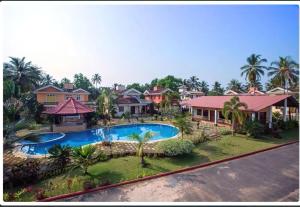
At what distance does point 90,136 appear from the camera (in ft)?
66.9

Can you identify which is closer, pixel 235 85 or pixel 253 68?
pixel 253 68

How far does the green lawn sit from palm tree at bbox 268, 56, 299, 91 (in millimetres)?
21820

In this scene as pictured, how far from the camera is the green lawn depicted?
9019 mm

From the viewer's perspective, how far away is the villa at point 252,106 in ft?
64.1

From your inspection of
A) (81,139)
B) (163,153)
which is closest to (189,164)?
(163,153)

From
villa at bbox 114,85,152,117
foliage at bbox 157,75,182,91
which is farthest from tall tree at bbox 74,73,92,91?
villa at bbox 114,85,152,117

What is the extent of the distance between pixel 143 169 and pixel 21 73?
2366 centimetres

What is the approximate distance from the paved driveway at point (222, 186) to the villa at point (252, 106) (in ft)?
28.9

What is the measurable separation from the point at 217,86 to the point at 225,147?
56075 millimetres

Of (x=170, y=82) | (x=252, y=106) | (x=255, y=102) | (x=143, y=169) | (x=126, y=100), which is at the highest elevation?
(x=170, y=82)

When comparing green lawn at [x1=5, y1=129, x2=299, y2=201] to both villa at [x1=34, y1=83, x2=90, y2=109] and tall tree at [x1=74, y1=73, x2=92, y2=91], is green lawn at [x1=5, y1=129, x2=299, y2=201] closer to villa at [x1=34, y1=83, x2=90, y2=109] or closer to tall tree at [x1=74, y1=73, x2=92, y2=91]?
villa at [x1=34, y1=83, x2=90, y2=109]

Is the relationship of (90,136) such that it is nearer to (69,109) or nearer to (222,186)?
(69,109)

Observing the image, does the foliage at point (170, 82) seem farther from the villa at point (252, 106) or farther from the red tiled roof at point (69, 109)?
the red tiled roof at point (69, 109)

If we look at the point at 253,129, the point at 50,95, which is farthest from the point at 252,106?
the point at 50,95
